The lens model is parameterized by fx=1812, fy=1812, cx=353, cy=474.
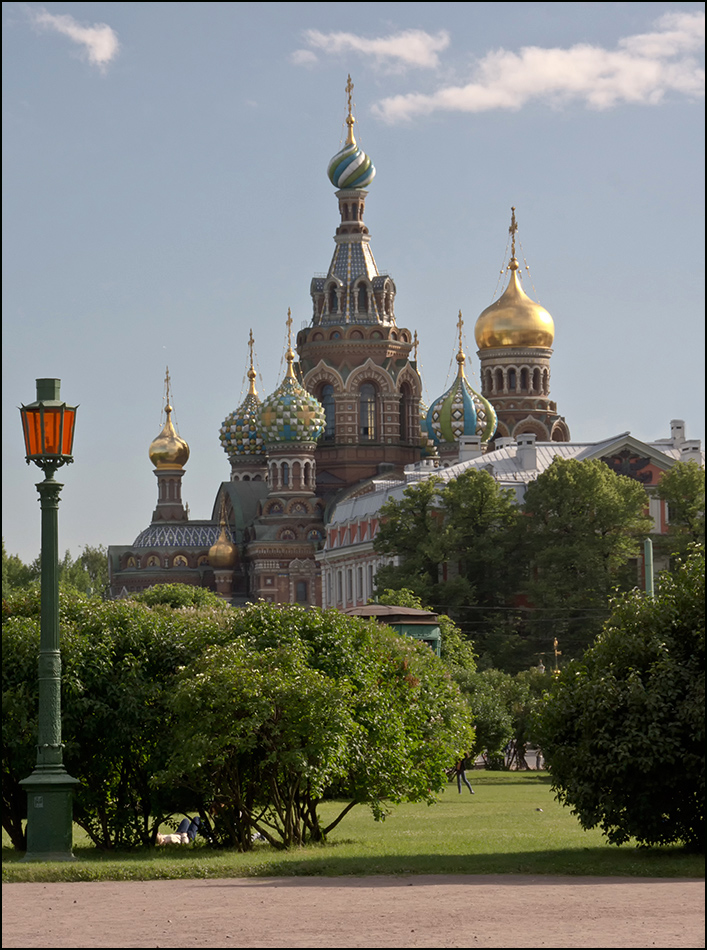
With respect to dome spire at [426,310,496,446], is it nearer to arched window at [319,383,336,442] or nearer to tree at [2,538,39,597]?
arched window at [319,383,336,442]

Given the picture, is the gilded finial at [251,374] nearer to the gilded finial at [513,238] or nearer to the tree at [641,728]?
the gilded finial at [513,238]

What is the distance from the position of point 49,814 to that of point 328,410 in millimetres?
70629

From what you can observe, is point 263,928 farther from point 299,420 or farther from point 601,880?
point 299,420

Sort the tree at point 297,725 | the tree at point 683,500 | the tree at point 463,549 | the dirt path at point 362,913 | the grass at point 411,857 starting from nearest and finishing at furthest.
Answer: the dirt path at point 362,913 → the grass at point 411,857 → the tree at point 297,725 → the tree at point 683,500 → the tree at point 463,549

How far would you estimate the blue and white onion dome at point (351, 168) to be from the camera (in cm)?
8688

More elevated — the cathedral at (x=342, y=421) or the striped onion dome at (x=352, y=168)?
the striped onion dome at (x=352, y=168)

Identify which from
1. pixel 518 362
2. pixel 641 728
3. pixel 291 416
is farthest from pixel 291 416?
pixel 641 728

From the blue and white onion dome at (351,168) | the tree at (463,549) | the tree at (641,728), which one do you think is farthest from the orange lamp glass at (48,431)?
the blue and white onion dome at (351,168)

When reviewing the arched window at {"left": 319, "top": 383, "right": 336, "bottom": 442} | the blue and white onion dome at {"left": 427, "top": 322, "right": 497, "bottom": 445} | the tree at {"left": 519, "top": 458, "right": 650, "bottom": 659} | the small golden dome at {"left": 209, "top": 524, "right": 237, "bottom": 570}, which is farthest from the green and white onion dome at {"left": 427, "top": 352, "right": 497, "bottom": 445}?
the tree at {"left": 519, "top": 458, "right": 650, "bottom": 659}

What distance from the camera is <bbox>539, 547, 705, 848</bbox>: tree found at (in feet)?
51.9

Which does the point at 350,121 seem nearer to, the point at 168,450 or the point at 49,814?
the point at 168,450

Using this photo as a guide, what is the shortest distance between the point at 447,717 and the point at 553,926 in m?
10.8

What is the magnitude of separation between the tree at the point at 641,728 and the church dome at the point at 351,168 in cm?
7153

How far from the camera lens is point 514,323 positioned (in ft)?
272
